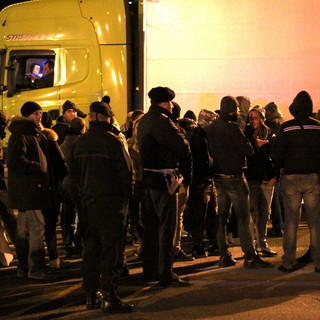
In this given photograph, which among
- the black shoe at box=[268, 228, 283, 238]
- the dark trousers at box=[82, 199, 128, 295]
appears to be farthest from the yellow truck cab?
the dark trousers at box=[82, 199, 128, 295]

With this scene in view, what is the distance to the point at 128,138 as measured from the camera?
1054 centimetres

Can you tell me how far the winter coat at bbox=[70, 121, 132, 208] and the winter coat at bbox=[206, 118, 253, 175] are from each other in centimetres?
198

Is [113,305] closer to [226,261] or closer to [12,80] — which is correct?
[226,261]

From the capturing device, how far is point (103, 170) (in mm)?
6992

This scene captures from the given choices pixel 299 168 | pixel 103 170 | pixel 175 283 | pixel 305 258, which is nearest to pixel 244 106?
pixel 299 168

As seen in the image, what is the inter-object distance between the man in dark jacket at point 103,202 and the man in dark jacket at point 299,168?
7.40ft

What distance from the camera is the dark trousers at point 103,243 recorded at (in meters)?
6.97

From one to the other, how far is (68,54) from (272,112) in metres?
4.26

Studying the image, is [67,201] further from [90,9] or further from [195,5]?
[90,9]

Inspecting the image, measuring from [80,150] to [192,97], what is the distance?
5.18 meters

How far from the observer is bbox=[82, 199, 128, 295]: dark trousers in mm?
6969

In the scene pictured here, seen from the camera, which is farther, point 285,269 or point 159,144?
point 285,269

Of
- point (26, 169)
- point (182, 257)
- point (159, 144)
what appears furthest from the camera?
point (182, 257)

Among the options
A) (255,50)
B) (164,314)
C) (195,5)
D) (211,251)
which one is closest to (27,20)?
(195,5)
